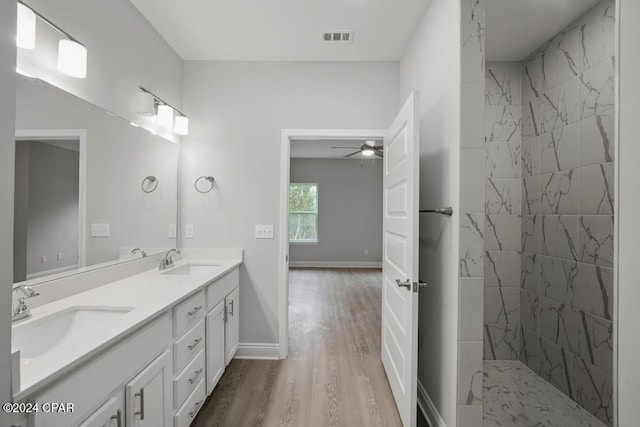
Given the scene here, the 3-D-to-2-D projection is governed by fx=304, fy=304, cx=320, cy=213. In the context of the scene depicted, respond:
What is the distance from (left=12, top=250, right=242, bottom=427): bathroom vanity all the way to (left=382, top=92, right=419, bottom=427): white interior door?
4.05 feet

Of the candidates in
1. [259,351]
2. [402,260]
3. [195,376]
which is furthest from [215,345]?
[402,260]

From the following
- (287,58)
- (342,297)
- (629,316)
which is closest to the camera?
(629,316)

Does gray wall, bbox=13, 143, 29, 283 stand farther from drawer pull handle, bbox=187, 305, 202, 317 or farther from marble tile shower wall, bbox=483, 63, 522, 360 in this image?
marble tile shower wall, bbox=483, 63, 522, 360

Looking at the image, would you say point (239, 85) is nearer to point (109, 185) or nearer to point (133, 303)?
point (109, 185)

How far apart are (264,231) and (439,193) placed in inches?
62.9

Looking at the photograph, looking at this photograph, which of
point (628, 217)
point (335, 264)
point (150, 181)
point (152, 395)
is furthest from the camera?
point (335, 264)

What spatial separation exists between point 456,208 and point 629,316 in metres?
0.80

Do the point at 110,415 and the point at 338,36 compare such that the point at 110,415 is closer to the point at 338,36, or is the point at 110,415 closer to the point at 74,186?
the point at 74,186

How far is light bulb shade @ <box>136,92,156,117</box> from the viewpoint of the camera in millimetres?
2137

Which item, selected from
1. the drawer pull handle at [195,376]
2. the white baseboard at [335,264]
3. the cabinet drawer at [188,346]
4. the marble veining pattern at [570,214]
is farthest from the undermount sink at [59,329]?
the white baseboard at [335,264]

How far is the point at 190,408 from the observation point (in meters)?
1.72

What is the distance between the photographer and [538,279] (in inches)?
93.0

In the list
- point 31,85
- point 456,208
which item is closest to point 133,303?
point 31,85

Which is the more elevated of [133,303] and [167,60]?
[167,60]
